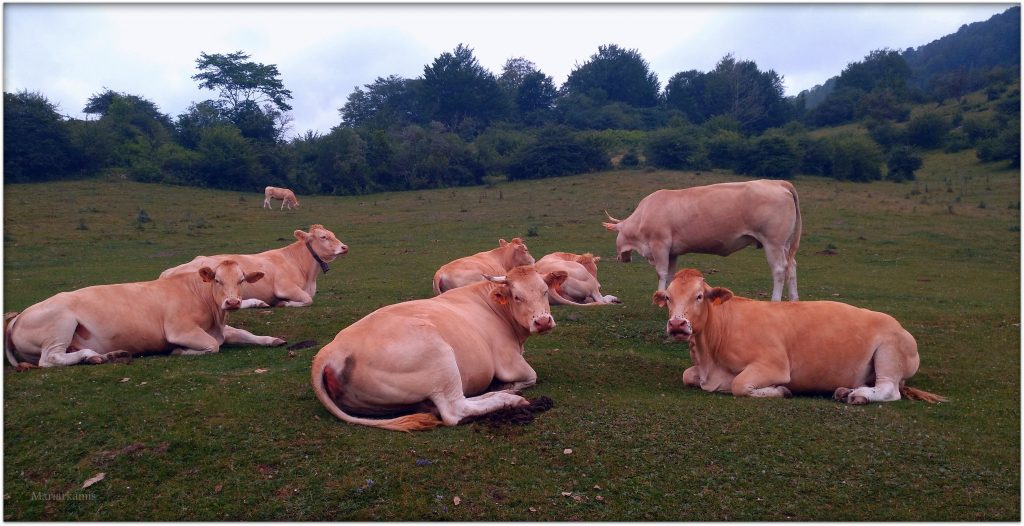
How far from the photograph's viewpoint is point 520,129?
70312mm

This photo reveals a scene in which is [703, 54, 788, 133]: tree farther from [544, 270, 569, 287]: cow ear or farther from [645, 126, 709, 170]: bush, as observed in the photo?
[544, 270, 569, 287]: cow ear

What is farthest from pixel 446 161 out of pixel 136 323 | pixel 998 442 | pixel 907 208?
pixel 998 442

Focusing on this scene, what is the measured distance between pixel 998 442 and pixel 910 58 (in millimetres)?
125575

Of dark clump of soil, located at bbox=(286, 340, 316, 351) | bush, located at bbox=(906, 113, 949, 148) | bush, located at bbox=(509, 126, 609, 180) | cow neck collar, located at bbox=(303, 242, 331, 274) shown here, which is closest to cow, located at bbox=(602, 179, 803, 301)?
dark clump of soil, located at bbox=(286, 340, 316, 351)

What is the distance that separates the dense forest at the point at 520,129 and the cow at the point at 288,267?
99.2 ft

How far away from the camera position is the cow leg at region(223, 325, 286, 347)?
9.61 meters

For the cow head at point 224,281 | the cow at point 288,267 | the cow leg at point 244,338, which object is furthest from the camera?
the cow at point 288,267

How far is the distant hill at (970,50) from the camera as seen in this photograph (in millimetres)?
85594

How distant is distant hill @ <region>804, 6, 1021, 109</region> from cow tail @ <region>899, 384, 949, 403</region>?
262ft

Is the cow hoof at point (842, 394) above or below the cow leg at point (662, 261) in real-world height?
below

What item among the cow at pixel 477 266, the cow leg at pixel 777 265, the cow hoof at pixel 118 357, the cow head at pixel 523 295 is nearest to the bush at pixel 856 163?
the cow at pixel 477 266

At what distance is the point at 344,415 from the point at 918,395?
16.5 ft

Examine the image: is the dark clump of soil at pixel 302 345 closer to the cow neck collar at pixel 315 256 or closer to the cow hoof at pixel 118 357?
the cow hoof at pixel 118 357

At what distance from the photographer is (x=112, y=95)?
62.2 m
